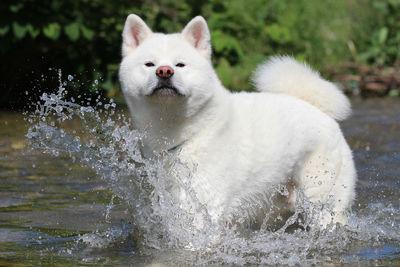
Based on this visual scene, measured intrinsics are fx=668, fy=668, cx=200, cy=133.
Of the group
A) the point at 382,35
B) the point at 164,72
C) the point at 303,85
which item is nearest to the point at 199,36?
the point at 164,72

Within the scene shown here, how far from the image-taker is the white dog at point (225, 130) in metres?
3.64

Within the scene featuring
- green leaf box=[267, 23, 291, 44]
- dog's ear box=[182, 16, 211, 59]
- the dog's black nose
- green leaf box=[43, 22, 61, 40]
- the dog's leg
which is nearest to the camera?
the dog's black nose

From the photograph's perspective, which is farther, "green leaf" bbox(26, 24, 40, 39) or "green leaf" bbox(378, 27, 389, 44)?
"green leaf" bbox(378, 27, 389, 44)

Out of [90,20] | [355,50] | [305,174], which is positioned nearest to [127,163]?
[305,174]

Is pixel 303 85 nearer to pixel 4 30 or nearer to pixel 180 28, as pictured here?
pixel 4 30

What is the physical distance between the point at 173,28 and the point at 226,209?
6.30 m

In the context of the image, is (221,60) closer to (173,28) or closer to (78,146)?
(173,28)

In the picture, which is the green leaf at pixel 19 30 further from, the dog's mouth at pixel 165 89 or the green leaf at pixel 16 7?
the dog's mouth at pixel 165 89

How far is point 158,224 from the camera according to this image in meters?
3.77

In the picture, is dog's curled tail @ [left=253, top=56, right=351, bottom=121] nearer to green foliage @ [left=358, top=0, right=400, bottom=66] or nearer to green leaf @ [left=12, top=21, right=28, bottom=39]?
green leaf @ [left=12, top=21, right=28, bottom=39]

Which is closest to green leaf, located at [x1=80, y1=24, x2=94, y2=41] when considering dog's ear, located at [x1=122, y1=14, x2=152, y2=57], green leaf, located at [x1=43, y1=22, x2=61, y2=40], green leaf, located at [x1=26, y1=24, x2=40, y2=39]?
green leaf, located at [x1=43, y1=22, x2=61, y2=40]

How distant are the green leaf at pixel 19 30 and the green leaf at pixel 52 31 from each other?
0.79 ft

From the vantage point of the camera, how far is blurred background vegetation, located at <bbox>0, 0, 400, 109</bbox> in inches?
327

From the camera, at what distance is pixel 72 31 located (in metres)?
8.15
